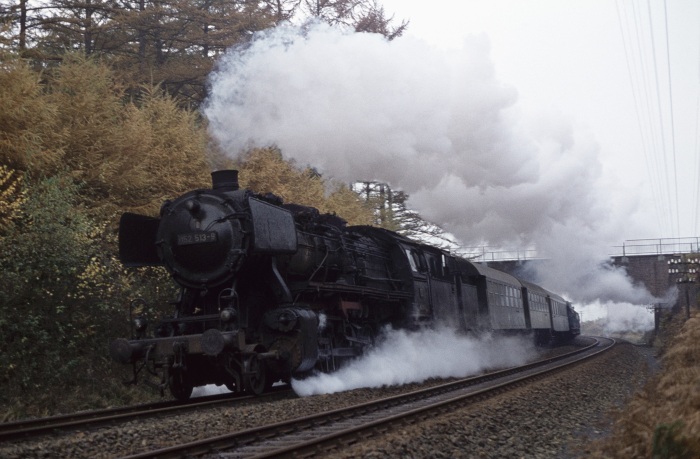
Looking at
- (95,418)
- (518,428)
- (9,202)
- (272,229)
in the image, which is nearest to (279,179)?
(9,202)

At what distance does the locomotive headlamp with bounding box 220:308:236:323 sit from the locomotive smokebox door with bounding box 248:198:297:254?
1031 millimetres

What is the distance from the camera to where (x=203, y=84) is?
2905 centimetres

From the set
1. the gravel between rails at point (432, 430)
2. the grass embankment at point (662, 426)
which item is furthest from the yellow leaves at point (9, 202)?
the grass embankment at point (662, 426)

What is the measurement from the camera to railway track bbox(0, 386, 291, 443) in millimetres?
8570

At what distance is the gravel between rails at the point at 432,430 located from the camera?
7742 millimetres

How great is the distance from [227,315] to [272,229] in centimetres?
162

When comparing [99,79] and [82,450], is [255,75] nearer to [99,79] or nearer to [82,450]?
[99,79]

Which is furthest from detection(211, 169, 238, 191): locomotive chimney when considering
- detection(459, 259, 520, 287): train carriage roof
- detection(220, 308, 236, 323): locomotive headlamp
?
detection(459, 259, 520, 287): train carriage roof

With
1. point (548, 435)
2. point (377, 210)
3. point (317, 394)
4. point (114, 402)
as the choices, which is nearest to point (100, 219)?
point (114, 402)

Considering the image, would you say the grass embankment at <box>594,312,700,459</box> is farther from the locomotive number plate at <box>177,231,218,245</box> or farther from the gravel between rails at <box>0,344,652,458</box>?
the locomotive number plate at <box>177,231,218,245</box>

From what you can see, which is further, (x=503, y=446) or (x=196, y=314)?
(x=196, y=314)

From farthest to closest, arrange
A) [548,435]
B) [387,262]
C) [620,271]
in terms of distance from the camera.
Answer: [620,271]
[387,262]
[548,435]

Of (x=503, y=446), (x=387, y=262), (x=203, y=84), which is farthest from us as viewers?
(x=203, y=84)

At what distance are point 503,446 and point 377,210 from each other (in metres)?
29.9
